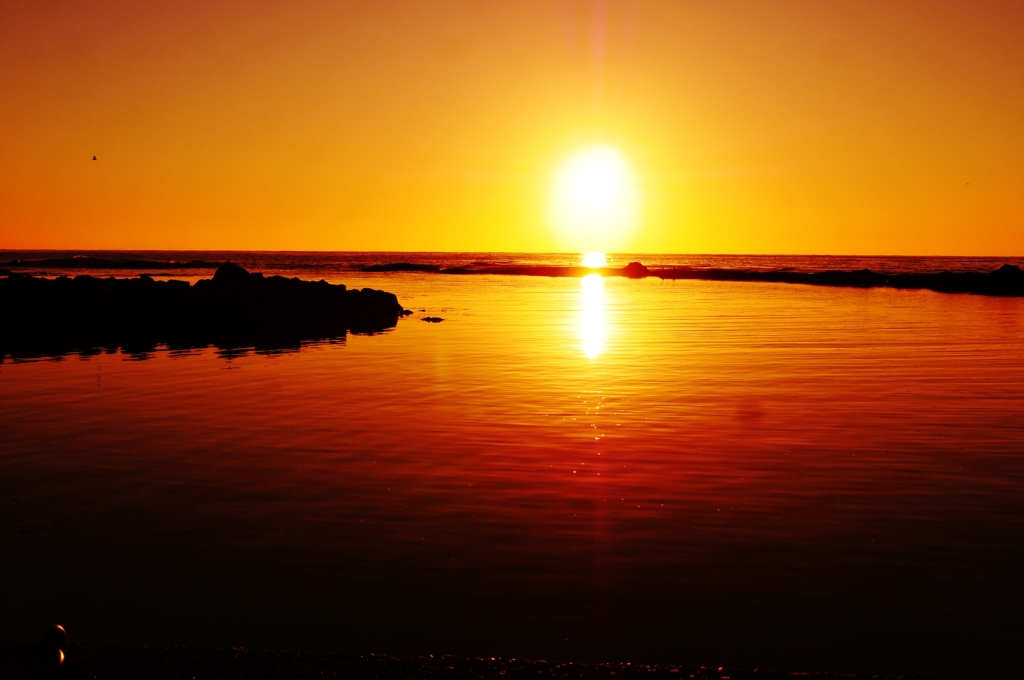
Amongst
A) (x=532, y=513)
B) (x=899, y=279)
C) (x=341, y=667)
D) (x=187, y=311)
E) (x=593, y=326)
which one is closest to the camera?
(x=341, y=667)

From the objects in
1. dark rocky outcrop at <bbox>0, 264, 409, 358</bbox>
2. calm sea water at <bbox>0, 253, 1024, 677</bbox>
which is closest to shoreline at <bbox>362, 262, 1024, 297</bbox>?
dark rocky outcrop at <bbox>0, 264, 409, 358</bbox>

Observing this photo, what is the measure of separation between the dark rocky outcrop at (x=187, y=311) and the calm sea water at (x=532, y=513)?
35.8ft

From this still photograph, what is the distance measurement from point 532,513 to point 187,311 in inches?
1198

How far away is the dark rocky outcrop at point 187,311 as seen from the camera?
1205 inches

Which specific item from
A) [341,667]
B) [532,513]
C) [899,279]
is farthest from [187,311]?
[899,279]

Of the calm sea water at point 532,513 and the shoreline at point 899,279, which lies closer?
the calm sea water at point 532,513

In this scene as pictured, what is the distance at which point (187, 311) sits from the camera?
118 ft

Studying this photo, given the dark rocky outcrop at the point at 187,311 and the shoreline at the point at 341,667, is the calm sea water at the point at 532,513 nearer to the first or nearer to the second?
the shoreline at the point at 341,667

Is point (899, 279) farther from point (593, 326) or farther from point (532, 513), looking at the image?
point (532, 513)

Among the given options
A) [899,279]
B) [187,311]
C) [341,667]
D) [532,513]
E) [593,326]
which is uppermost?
[899,279]

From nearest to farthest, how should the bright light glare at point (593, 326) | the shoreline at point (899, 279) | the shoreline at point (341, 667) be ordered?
1. the shoreline at point (341, 667)
2. the bright light glare at point (593, 326)
3. the shoreline at point (899, 279)

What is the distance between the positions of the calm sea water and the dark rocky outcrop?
10927 mm

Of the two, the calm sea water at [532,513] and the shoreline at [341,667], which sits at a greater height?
the shoreline at [341,667]

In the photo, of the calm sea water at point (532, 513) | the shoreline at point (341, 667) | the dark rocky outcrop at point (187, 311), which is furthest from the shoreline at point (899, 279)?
the shoreline at point (341, 667)
